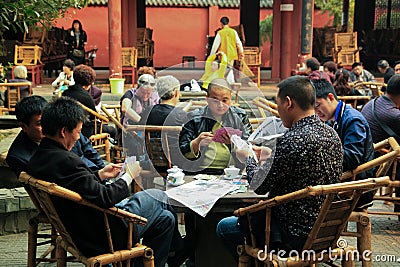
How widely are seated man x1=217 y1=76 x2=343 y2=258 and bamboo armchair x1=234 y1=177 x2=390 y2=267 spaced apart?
65mm

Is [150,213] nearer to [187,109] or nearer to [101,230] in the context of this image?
[101,230]

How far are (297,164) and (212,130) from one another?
52.9 inches

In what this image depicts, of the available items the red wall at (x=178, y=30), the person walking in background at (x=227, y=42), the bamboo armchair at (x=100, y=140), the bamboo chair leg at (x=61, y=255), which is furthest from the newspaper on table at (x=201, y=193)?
the red wall at (x=178, y=30)

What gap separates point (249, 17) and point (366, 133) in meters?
13.7

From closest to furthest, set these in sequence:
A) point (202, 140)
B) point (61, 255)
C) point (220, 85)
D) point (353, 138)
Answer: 1. point (61, 255)
2. point (353, 138)
3. point (202, 140)
4. point (220, 85)

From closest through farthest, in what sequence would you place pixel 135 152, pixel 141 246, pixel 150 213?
pixel 141 246, pixel 150 213, pixel 135 152

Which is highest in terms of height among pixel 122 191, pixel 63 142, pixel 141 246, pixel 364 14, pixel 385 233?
pixel 364 14

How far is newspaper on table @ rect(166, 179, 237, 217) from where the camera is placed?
320cm

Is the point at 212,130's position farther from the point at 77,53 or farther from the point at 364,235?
the point at 77,53

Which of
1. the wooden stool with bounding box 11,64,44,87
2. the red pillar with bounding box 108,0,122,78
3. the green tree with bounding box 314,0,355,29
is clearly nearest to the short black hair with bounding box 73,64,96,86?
the red pillar with bounding box 108,0,122,78

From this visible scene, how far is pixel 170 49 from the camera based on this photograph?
1952 cm

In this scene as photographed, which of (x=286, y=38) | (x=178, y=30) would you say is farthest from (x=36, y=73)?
(x=178, y=30)

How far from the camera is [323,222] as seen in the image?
287 cm

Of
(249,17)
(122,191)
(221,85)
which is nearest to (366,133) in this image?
(221,85)
